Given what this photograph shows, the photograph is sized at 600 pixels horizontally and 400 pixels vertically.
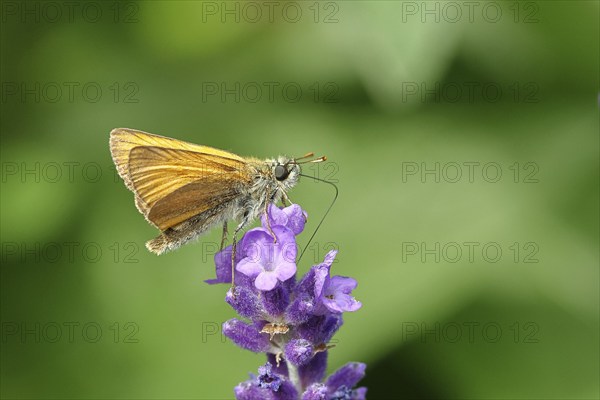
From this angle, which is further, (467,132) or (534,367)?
(467,132)

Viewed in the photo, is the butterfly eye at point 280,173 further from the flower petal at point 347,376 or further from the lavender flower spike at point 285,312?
the flower petal at point 347,376

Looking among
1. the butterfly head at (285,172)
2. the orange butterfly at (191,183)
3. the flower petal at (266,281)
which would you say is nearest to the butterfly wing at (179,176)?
the orange butterfly at (191,183)

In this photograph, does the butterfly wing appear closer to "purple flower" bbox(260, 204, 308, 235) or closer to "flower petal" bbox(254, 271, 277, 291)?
"purple flower" bbox(260, 204, 308, 235)

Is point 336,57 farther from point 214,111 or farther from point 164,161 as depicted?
point 164,161

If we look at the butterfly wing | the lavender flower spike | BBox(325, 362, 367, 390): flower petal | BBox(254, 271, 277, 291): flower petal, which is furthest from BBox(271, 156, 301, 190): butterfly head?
BBox(325, 362, 367, 390): flower petal

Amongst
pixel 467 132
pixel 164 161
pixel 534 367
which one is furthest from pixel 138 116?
pixel 534 367

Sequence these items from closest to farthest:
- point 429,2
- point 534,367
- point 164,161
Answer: point 164,161, point 429,2, point 534,367

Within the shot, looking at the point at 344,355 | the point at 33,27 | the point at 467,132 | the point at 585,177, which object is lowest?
the point at 344,355
